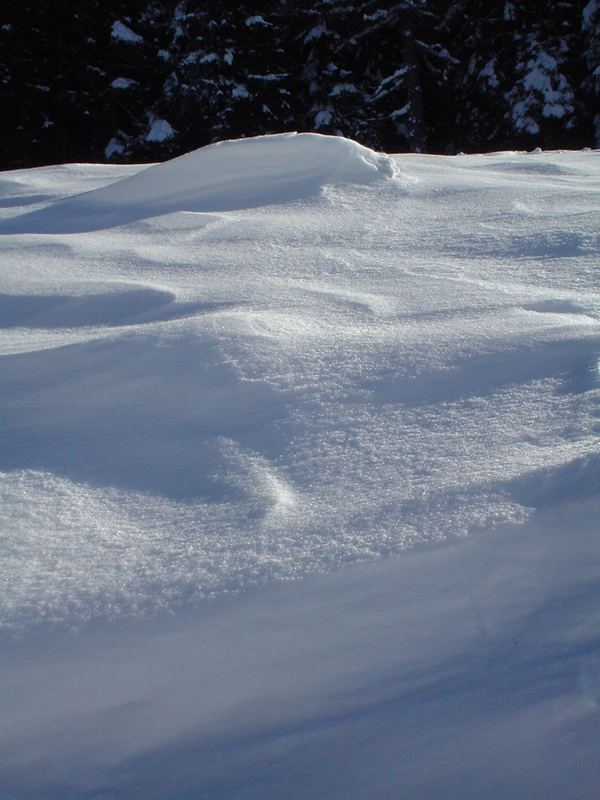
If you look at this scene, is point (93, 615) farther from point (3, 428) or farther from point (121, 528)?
point (3, 428)

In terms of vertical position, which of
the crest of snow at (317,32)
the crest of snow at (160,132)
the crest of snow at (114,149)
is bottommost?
the crest of snow at (114,149)

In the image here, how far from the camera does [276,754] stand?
1.04 meters

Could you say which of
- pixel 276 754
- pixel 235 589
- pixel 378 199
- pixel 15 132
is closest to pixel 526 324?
pixel 235 589

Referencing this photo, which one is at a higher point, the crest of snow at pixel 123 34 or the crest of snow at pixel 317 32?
the crest of snow at pixel 123 34

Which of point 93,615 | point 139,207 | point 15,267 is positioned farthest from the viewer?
point 139,207

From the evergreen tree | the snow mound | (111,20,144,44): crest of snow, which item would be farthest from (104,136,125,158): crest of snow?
the snow mound

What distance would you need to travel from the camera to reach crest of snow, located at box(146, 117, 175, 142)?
16109mm

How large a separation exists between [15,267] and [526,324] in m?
1.88

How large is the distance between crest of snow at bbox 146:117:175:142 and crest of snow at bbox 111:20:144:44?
6.08 feet

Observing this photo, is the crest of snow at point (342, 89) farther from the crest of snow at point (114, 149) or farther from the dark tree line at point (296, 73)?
the crest of snow at point (114, 149)

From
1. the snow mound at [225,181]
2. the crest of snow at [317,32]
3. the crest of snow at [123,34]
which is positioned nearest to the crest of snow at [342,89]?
the crest of snow at [317,32]

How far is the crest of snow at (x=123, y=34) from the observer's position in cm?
1622

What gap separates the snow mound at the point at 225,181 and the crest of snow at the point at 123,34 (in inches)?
551

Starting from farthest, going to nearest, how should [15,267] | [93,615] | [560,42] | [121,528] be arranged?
[560,42], [15,267], [121,528], [93,615]
